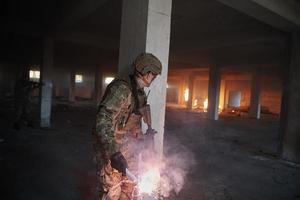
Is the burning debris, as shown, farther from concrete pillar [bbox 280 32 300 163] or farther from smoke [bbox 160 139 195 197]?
concrete pillar [bbox 280 32 300 163]

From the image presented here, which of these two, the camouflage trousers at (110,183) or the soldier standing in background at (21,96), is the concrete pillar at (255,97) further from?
the camouflage trousers at (110,183)

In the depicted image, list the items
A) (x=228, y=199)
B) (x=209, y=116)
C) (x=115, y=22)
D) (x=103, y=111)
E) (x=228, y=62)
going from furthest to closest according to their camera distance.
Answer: (x=209, y=116)
(x=228, y=62)
(x=115, y=22)
(x=228, y=199)
(x=103, y=111)

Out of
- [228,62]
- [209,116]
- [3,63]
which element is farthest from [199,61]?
[3,63]

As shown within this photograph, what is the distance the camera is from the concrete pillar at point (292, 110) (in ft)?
21.9

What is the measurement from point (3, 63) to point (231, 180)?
2383 centimetres

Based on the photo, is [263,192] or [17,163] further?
[17,163]

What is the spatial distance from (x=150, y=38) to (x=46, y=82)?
789cm

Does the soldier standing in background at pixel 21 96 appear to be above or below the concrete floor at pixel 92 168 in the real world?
above

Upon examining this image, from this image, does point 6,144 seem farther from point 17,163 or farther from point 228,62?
point 228,62

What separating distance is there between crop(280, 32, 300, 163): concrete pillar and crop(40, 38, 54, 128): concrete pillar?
7.89 m

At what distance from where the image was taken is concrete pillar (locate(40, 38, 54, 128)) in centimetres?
970

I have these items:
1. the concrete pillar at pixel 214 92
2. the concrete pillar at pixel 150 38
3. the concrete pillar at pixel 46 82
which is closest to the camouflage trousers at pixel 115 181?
the concrete pillar at pixel 150 38

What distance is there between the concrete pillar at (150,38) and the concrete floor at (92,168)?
1661 mm

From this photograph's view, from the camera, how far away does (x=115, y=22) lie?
26.4ft
